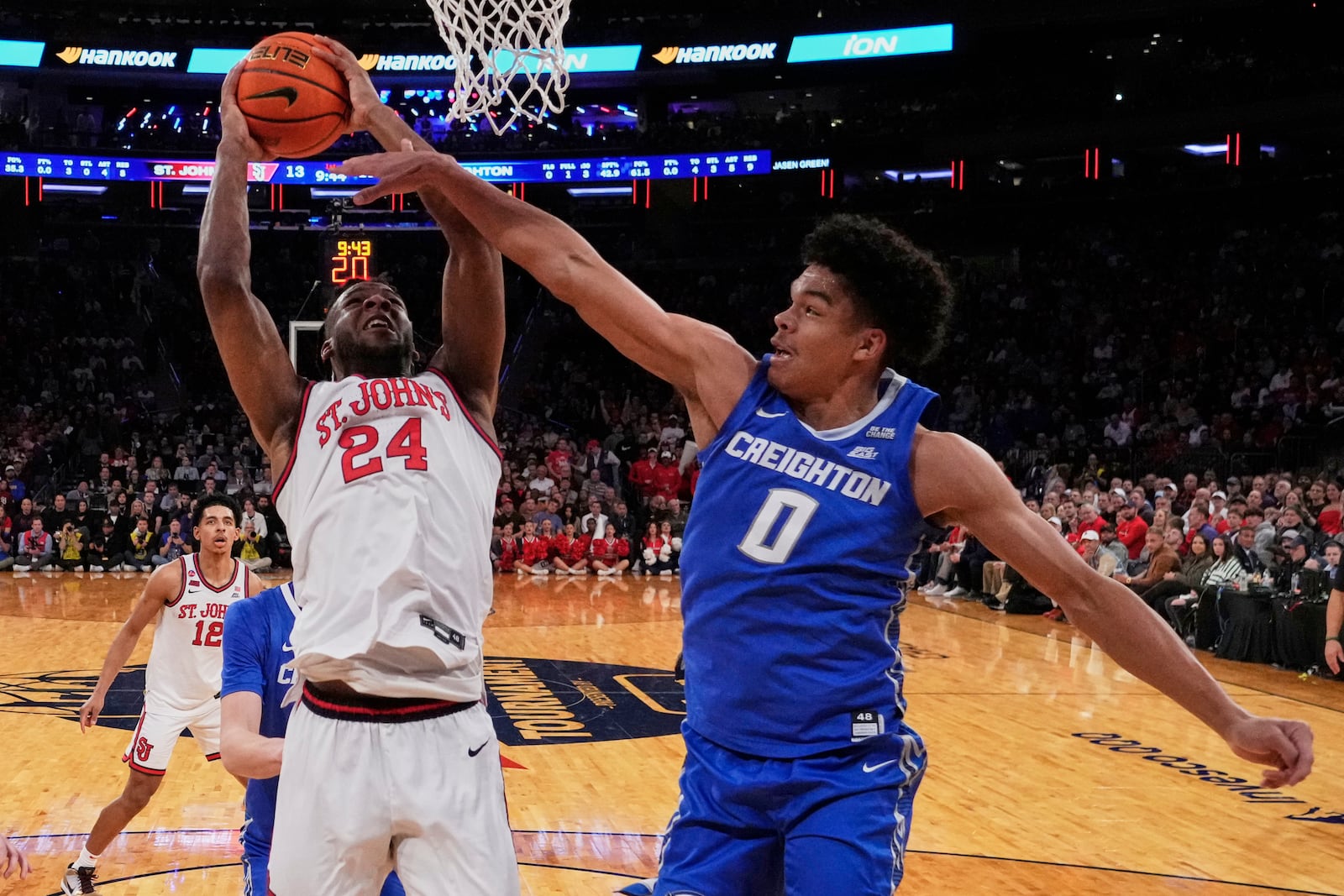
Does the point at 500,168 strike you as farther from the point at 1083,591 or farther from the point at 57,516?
the point at 1083,591

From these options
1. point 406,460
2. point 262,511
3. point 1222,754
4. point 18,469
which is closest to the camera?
point 406,460

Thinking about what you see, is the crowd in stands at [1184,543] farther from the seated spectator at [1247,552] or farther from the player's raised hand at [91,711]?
the player's raised hand at [91,711]

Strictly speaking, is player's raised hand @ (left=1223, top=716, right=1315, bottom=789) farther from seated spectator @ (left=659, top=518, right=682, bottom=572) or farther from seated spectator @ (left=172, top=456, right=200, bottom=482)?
seated spectator @ (left=172, top=456, right=200, bottom=482)

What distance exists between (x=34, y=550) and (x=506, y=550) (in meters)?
7.06

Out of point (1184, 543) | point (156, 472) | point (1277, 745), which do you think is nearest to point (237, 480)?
point (156, 472)

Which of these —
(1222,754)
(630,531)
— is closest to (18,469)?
(630,531)

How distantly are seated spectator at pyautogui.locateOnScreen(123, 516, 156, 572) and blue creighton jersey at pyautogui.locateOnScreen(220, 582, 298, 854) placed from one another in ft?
56.2

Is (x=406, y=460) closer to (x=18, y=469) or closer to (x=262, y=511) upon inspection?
(x=262, y=511)

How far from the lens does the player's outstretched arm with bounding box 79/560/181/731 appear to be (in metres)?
6.07

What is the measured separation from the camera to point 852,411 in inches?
119

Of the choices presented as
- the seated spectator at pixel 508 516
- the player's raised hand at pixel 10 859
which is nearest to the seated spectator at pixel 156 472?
the seated spectator at pixel 508 516

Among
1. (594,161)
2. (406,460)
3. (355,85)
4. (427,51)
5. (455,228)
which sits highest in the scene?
(427,51)

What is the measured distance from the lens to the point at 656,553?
20875 mm

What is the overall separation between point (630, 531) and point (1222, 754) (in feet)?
42.5
